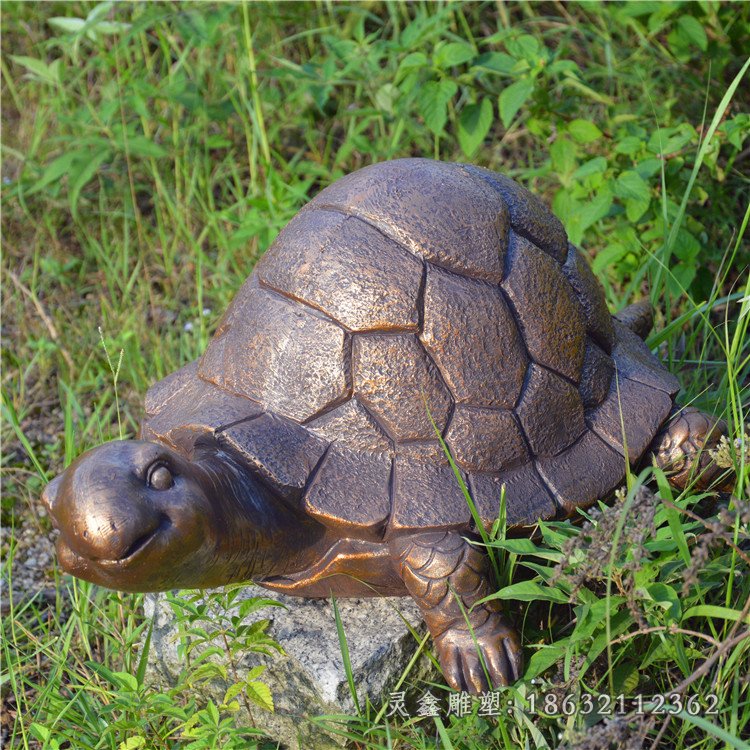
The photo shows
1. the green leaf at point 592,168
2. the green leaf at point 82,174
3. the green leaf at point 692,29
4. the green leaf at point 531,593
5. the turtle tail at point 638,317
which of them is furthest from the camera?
the green leaf at point 82,174

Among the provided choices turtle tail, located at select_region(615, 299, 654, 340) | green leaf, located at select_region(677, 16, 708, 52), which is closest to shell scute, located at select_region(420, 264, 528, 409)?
turtle tail, located at select_region(615, 299, 654, 340)

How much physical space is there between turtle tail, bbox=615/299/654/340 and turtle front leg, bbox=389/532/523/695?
1.29 m

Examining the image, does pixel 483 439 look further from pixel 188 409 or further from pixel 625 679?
pixel 188 409

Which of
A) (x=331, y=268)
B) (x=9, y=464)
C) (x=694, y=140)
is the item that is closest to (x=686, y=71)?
(x=694, y=140)

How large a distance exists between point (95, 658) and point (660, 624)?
1.72 metres

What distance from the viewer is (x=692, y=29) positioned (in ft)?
12.5

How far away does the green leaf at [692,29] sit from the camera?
12.4ft

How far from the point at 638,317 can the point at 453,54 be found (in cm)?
120

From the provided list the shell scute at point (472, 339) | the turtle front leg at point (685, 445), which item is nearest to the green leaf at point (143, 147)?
the shell scute at point (472, 339)

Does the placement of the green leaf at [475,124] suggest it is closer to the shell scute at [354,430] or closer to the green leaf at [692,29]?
the green leaf at [692,29]

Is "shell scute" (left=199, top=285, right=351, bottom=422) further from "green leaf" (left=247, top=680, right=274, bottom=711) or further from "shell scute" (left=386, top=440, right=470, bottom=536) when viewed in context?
"green leaf" (left=247, top=680, right=274, bottom=711)

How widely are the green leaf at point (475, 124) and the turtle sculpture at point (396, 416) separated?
3.53 feet

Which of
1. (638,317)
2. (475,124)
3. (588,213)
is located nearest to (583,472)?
(638,317)

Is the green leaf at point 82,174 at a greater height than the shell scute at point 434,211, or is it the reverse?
the shell scute at point 434,211
